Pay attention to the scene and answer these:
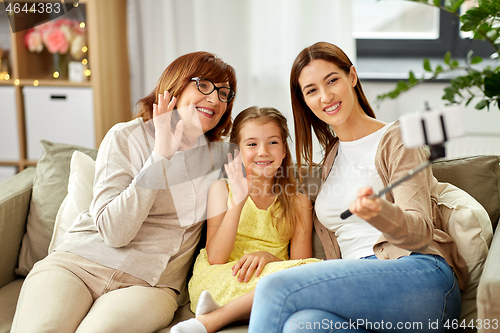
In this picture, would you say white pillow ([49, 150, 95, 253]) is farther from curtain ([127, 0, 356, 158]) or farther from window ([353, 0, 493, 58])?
window ([353, 0, 493, 58])

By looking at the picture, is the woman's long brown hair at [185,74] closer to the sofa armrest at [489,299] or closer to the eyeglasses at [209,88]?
the eyeglasses at [209,88]

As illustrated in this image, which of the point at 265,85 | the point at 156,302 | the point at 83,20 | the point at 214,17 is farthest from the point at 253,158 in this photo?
the point at 83,20

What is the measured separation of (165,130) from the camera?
118cm

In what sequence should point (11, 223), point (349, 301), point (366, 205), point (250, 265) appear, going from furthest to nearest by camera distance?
point (11, 223) → point (250, 265) → point (349, 301) → point (366, 205)

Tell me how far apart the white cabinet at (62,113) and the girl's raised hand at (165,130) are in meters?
1.17

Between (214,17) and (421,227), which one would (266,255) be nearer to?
(421,227)

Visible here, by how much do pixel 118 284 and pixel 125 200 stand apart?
0.26 metres

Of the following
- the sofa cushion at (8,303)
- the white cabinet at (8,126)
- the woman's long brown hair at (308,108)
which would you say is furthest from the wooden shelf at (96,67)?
the woman's long brown hair at (308,108)

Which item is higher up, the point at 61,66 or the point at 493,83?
the point at 61,66

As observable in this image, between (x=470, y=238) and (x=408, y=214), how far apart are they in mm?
310

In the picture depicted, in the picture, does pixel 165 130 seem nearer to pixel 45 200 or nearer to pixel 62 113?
pixel 45 200

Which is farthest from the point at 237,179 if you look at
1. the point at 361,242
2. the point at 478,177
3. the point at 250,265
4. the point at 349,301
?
the point at 478,177

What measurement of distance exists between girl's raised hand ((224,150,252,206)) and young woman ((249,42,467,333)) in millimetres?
227

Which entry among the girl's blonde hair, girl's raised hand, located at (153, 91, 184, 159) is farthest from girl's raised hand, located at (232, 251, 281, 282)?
girl's raised hand, located at (153, 91, 184, 159)
